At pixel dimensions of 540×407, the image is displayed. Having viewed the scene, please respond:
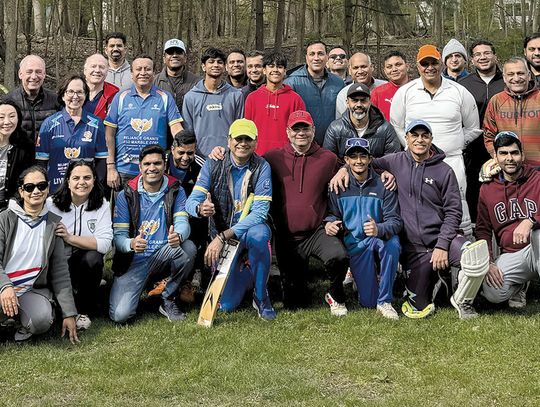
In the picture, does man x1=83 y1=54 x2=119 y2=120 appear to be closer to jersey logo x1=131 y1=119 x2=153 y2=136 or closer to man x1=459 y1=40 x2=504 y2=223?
jersey logo x1=131 y1=119 x2=153 y2=136

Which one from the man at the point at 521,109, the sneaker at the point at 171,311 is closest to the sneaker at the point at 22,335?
the sneaker at the point at 171,311

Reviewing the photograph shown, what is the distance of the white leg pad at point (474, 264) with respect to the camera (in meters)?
6.29

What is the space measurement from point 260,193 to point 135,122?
1642 mm

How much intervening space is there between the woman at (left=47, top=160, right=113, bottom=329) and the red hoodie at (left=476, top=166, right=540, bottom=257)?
11.7ft

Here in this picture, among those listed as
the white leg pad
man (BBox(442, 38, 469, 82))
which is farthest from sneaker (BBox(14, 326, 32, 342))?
man (BBox(442, 38, 469, 82))

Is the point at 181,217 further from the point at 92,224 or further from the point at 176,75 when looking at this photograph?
the point at 176,75

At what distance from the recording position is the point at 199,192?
686 centimetres

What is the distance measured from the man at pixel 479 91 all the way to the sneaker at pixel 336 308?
2337mm

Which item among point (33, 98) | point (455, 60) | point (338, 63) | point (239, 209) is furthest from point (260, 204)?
point (455, 60)

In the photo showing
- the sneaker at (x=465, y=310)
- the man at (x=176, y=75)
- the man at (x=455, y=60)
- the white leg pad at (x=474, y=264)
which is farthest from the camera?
the man at (x=455, y=60)

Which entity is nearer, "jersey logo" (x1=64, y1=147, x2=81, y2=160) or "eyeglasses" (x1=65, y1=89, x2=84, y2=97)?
"eyeglasses" (x1=65, y1=89, x2=84, y2=97)

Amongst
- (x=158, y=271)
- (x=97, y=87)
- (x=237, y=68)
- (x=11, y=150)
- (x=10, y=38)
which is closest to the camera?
(x=11, y=150)

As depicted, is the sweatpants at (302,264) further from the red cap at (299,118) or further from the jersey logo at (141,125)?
the jersey logo at (141,125)

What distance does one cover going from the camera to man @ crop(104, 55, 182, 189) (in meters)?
7.55
